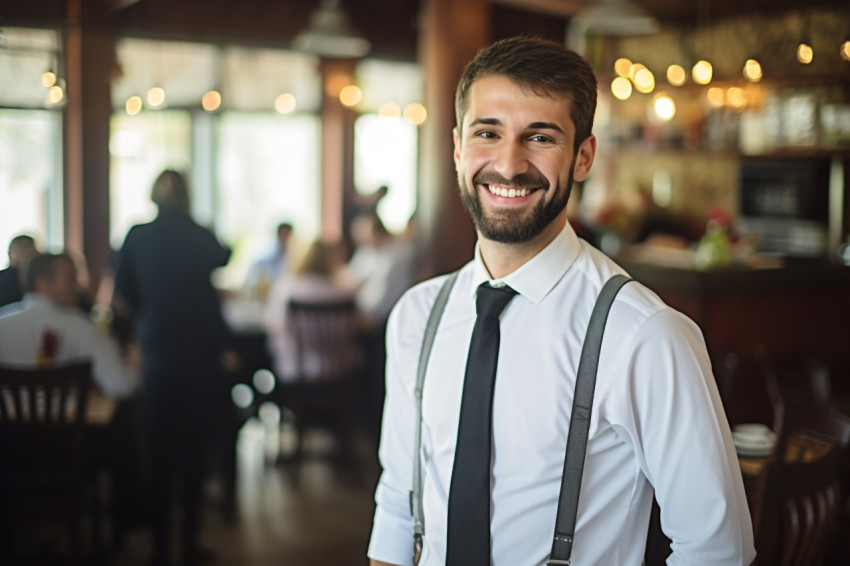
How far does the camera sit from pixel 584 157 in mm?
1586

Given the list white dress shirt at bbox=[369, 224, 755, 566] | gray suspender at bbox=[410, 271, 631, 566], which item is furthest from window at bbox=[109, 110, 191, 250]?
gray suspender at bbox=[410, 271, 631, 566]

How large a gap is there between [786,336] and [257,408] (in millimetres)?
3428

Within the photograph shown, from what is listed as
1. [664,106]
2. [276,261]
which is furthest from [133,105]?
[664,106]

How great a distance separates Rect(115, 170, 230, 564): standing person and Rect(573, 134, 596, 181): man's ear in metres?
2.88

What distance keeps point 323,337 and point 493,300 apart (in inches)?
160

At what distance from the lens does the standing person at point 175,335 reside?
412 cm

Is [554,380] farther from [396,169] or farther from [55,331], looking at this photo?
[396,169]

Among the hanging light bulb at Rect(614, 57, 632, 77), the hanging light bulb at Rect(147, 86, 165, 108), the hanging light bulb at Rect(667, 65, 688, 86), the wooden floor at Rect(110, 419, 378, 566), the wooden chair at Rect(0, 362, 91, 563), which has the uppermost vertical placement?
the hanging light bulb at Rect(614, 57, 632, 77)

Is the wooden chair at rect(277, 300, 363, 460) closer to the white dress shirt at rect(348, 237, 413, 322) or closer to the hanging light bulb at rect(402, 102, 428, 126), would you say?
the white dress shirt at rect(348, 237, 413, 322)

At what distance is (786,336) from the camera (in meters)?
6.07

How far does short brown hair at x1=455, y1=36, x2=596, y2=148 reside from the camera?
150 centimetres

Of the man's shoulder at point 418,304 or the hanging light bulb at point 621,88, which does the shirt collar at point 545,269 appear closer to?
the man's shoulder at point 418,304

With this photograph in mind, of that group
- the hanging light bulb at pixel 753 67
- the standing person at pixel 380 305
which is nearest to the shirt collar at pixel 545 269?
the standing person at pixel 380 305

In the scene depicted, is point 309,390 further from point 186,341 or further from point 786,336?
point 786,336
